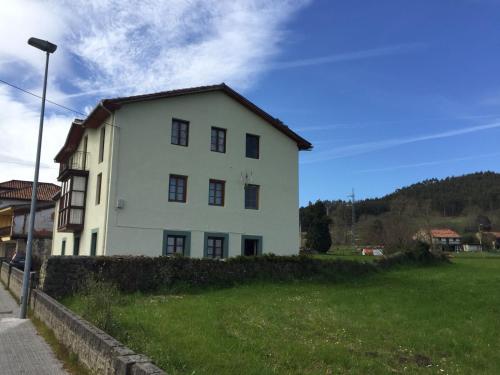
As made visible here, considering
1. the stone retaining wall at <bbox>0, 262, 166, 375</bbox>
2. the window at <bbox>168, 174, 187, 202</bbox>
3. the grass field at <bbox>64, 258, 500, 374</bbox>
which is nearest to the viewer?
the stone retaining wall at <bbox>0, 262, 166, 375</bbox>

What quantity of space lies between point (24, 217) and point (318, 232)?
1235 inches

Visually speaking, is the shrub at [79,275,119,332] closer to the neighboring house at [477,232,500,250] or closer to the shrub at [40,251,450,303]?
the shrub at [40,251,450,303]

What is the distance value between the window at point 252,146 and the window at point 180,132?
3691 millimetres

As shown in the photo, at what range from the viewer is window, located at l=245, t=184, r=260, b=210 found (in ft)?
81.9

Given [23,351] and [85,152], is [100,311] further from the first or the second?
[85,152]

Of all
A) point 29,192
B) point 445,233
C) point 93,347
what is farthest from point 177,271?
point 445,233

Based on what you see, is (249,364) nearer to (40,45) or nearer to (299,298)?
(299,298)

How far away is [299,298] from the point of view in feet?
49.4

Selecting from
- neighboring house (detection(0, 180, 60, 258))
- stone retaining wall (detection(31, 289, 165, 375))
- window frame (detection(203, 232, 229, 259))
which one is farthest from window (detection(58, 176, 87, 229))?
neighboring house (detection(0, 180, 60, 258))

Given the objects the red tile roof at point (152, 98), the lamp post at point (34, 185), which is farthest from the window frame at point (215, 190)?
the lamp post at point (34, 185)

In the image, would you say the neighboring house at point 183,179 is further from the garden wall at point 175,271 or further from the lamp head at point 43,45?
the lamp head at point 43,45

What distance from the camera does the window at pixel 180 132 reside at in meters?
23.3

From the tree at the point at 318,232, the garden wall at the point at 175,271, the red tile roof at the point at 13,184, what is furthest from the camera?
the red tile roof at the point at 13,184

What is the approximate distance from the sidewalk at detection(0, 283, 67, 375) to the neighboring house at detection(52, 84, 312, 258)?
8885 mm
